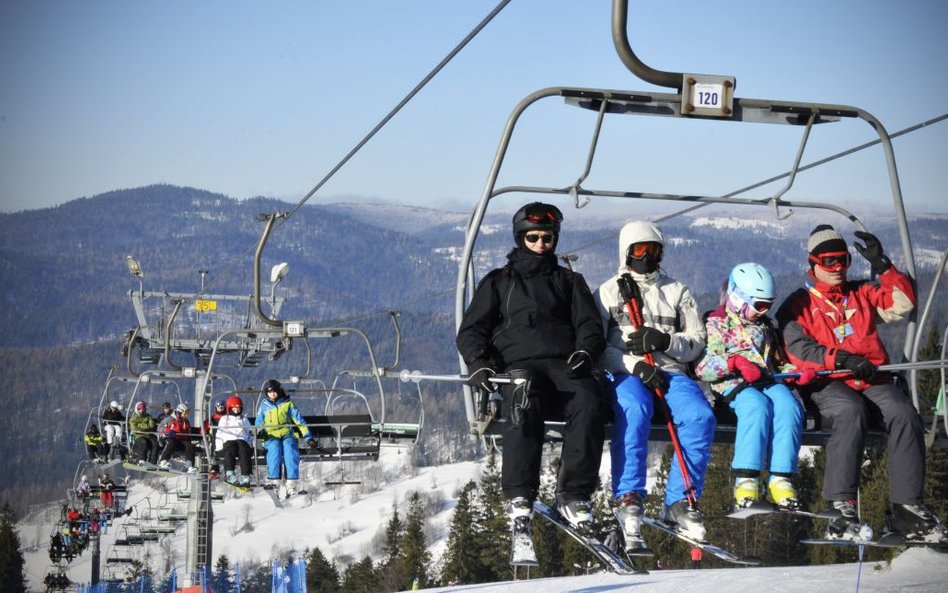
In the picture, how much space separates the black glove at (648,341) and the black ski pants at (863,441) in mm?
1219

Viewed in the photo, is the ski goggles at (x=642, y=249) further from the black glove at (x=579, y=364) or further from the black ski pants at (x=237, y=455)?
the black ski pants at (x=237, y=455)

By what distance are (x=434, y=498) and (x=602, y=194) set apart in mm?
163804

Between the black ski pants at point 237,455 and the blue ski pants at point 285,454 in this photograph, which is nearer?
the blue ski pants at point 285,454

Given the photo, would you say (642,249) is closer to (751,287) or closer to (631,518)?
(751,287)

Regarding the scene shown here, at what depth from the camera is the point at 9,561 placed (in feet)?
317

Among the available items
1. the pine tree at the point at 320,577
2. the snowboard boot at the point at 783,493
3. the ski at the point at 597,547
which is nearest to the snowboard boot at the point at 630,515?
the ski at the point at 597,547

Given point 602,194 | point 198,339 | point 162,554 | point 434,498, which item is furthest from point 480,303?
point 434,498

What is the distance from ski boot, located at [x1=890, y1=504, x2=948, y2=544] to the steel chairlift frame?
62 centimetres

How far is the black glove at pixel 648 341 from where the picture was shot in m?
8.33

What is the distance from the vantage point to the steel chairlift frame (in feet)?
27.2

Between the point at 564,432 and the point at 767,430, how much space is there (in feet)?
4.12

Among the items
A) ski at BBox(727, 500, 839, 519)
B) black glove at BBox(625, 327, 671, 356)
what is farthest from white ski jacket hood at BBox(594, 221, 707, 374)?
ski at BBox(727, 500, 839, 519)

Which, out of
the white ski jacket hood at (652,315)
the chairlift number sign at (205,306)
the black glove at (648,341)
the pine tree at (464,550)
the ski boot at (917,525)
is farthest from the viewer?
the pine tree at (464,550)

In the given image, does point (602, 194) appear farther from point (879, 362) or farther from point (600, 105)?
point (879, 362)
